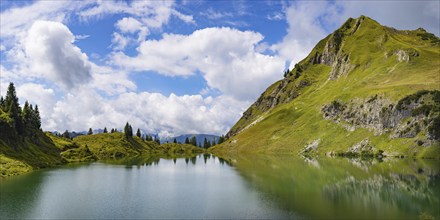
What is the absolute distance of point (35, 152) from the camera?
577 ft

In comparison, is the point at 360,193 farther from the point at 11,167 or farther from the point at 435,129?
the point at 11,167

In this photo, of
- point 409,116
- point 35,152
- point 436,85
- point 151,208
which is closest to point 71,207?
point 151,208

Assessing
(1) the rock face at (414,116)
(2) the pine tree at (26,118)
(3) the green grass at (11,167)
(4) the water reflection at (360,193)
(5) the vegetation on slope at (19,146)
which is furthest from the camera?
(2) the pine tree at (26,118)

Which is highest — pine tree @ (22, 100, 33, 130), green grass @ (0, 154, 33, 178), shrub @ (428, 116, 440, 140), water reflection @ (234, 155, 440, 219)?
pine tree @ (22, 100, 33, 130)

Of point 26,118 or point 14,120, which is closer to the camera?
point 14,120

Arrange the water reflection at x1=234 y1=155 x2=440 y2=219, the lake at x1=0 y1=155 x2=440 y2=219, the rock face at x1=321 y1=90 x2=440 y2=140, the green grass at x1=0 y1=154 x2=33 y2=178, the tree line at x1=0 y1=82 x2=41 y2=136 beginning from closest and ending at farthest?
the lake at x1=0 y1=155 x2=440 y2=219 < the water reflection at x1=234 y1=155 x2=440 y2=219 < the green grass at x1=0 y1=154 x2=33 y2=178 < the tree line at x1=0 y1=82 x2=41 y2=136 < the rock face at x1=321 y1=90 x2=440 y2=140

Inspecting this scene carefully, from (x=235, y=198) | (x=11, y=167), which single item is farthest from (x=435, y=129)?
(x=11, y=167)

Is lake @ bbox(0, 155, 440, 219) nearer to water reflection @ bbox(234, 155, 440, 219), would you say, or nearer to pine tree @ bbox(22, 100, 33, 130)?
water reflection @ bbox(234, 155, 440, 219)

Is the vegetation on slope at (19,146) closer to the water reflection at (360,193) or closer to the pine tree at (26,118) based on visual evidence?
the pine tree at (26,118)

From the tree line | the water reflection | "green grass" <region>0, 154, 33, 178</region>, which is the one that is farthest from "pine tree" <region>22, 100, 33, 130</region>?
the water reflection

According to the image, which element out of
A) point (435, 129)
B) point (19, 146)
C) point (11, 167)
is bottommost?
point (11, 167)

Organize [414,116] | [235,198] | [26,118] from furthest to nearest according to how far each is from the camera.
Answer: [26,118] < [414,116] < [235,198]

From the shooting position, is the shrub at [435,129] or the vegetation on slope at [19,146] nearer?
the vegetation on slope at [19,146]

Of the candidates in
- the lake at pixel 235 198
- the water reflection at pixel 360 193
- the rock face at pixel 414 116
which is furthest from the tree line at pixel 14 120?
the rock face at pixel 414 116
